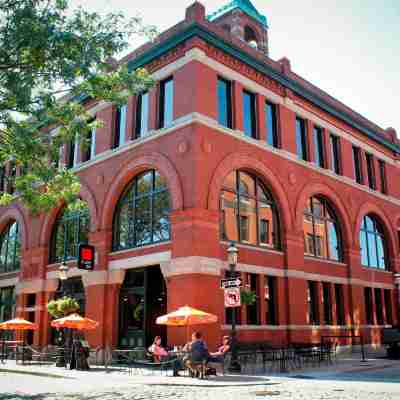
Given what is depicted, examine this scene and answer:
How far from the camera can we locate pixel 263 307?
75.0 ft

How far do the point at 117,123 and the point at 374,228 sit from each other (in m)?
18.5

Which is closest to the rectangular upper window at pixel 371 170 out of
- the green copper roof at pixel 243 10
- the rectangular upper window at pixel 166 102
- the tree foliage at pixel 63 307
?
the rectangular upper window at pixel 166 102

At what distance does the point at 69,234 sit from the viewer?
2831 centimetres

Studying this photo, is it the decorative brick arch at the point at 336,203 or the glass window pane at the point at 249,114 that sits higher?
the glass window pane at the point at 249,114

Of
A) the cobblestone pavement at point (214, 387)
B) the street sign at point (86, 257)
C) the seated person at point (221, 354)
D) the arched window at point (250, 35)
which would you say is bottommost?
the cobblestone pavement at point (214, 387)

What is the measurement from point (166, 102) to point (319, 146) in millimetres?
10736

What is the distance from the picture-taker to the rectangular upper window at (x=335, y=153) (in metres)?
30.7

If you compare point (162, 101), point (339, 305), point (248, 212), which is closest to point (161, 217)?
point (248, 212)

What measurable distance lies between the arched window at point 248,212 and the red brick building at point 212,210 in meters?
0.07

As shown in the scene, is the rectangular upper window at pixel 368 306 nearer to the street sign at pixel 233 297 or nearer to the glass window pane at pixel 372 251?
the glass window pane at pixel 372 251

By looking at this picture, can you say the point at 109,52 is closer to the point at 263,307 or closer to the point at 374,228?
the point at 263,307

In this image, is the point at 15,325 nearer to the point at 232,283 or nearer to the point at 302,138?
the point at 232,283

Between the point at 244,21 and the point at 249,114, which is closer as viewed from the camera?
the point at 249,114

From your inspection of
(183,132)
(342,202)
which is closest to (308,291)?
(342,202)
